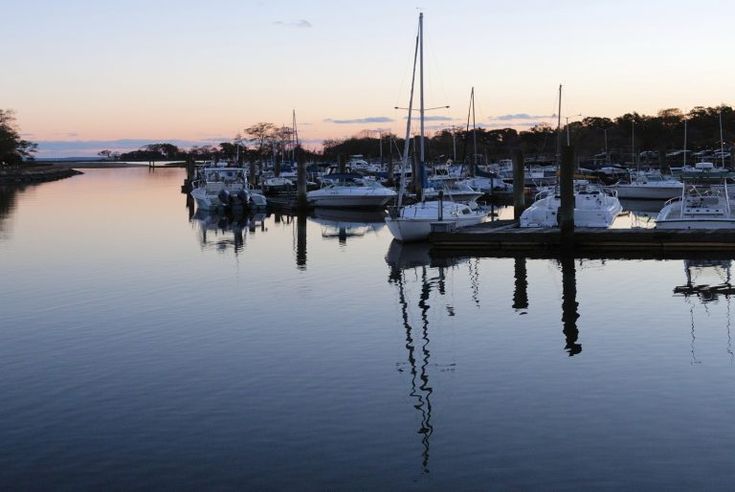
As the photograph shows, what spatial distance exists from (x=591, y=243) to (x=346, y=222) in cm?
2041

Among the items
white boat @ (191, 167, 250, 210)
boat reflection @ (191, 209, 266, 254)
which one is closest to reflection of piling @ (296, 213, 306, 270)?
boat reflection @ (191, 209, 266, 254)

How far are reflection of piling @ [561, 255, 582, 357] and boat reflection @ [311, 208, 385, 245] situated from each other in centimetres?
1271

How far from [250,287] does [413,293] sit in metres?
4.88

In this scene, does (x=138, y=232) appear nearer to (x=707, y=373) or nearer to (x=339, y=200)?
(x=339, y=200)

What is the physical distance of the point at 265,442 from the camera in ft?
42.1

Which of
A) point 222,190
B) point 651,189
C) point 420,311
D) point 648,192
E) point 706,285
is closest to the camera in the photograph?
point 420,311

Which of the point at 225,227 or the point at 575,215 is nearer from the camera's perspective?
the point at 575,215

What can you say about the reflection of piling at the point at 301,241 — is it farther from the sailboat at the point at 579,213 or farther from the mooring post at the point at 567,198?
the mooring post at the point at 567,198

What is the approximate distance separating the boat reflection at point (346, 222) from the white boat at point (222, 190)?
4.93 m

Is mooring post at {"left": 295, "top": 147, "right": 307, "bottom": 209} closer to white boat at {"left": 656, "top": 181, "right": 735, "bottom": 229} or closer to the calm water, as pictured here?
white boat at {"left": 656, "top": 181, "right": 735, "bottom": 229}

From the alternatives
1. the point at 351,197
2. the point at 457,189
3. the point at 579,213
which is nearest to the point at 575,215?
the point at 579,213

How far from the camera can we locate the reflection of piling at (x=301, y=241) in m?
33.9

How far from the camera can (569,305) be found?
24047mm

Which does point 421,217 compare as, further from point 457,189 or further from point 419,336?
point 457,189
